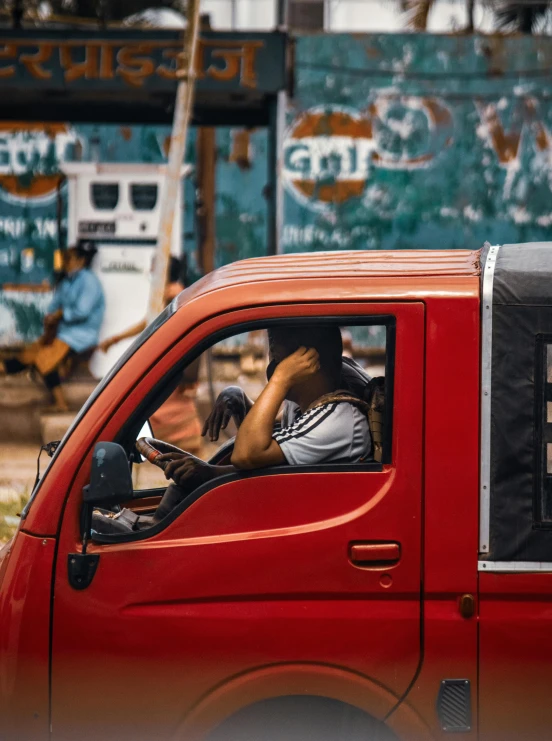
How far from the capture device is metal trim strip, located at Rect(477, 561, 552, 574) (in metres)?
2.83

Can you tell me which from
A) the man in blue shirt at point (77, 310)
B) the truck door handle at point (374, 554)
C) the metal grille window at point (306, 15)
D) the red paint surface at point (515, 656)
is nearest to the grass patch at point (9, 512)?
the man in blue shirt at point (77, 310)

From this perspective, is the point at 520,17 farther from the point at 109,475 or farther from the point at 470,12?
the point at 109,475

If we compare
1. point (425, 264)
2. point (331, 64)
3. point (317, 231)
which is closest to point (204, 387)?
point (317, 231)

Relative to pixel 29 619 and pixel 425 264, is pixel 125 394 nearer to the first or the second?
pixel 29 619

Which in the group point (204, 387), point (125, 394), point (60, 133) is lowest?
point (204, 387)

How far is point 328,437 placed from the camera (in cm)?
307

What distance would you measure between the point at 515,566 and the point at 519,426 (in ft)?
1.23

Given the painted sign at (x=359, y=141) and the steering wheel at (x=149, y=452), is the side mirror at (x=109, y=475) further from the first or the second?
the painted sign at (x=359, y=141)

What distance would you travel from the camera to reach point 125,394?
301 centimetres

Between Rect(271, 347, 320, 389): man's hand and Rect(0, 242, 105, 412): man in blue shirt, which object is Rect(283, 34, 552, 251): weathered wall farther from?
Rect(271, 347, 320, 389): man's hand

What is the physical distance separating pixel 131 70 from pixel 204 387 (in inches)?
131

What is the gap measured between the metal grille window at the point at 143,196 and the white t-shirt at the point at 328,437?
26.7 feet

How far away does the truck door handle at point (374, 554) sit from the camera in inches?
112

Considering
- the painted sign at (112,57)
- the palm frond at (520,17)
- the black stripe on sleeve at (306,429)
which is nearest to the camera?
the black stripe on sleeve at (306,429)
